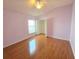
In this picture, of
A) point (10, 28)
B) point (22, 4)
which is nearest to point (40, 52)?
point (10, 28)

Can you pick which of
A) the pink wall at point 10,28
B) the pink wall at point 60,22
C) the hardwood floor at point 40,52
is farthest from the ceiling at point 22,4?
the hardwood floor at point 40,52

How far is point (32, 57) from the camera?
361cm

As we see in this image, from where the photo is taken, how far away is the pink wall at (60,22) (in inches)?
286

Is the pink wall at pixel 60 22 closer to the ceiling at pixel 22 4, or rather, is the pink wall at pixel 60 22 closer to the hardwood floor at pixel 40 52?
the ceiling at pixel 22 4

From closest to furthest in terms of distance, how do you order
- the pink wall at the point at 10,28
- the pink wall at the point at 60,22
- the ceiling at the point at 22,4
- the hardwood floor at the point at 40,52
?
the hardwood floor at the point at 40,52 → the ceiling at the point at 22,4 → the pink wall at the point at 10,28 → the pink wall at the point at 60,22

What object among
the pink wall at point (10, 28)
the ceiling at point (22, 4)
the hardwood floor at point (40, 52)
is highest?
the ceiling at point (22, 4)

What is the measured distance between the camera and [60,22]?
313 inches

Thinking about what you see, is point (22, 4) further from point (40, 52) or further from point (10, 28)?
point (40, 52)

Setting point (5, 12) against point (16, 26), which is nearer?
point (5, 12)

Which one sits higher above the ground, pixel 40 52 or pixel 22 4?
pixel 22 4
